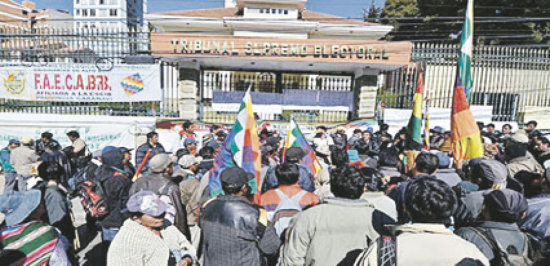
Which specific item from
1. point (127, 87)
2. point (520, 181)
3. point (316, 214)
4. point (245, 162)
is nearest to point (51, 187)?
point (245, 162)

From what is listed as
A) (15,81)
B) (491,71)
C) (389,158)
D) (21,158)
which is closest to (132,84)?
(15,81)

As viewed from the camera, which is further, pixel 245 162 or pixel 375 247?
pixel 245 162

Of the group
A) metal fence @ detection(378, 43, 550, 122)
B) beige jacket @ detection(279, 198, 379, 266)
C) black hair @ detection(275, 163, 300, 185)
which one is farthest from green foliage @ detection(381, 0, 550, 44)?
beige jacket @ detection(279, 198, 379, 266)

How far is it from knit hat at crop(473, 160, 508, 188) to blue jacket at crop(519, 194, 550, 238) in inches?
11.4

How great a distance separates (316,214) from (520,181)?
2.43m

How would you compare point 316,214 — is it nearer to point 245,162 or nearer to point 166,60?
point 245,162

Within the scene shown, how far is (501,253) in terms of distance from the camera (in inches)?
89.4

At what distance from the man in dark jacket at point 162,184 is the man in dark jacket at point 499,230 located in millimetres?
2646

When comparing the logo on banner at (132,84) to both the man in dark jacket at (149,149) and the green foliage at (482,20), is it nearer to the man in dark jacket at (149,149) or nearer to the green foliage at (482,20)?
the man in dark jacket at (149,149)

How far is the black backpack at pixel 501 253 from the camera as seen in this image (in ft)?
6.95

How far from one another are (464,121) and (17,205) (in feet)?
15.6

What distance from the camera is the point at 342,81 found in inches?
513

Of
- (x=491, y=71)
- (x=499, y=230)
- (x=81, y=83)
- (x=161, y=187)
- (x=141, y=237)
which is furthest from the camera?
(x=491, y=71)

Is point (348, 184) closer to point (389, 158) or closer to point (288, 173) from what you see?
point (288, 173)
